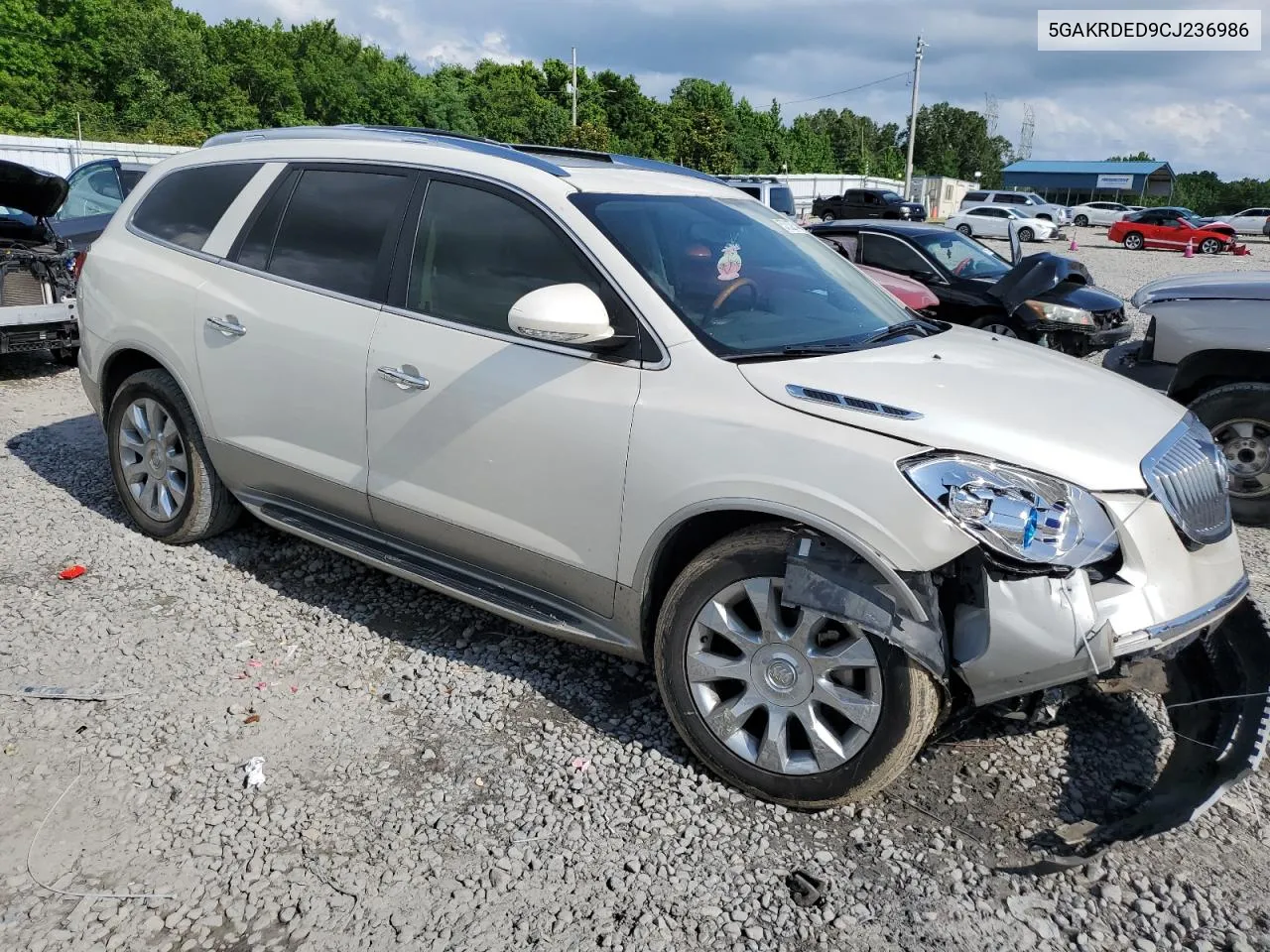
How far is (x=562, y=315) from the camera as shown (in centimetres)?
295

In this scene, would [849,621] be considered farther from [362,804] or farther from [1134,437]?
[362,804]

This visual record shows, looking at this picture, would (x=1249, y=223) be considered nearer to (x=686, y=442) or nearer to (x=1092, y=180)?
(x=1092, y=180)

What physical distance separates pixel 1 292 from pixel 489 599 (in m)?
6.82

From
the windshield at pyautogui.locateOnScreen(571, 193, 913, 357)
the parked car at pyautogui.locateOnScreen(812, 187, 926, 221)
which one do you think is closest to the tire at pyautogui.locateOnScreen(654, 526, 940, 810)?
the windshield at pyautogui.locateOnScreen(571, 193, 913, 357)

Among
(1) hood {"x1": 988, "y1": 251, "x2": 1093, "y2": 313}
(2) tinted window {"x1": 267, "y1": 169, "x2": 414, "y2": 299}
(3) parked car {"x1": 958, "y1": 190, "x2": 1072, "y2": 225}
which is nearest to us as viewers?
(2) tinted window {"x1": 267, "y1": 169, "x2": 414, "y2": 299}

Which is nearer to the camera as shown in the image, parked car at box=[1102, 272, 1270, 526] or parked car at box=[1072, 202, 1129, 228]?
parked car at box=[1102, 272, 1270, 526]

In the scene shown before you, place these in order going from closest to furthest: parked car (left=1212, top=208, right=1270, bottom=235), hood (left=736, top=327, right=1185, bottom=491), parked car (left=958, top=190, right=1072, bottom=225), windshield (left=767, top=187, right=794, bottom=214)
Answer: hood (left=736, top=327, right=1185, bottom=491), windshield (left=767, top=187, right=794, bottom=214), parked car (left=958, top=190, right=1072, bottom=225), parked car (left=1212, top=208, right=1270, bottom=235)

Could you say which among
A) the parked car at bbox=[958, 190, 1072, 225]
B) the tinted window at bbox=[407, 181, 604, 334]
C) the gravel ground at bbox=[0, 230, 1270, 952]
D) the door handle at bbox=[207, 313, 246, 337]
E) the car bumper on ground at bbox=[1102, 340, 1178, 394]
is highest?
the parked car at bbox=[958, 190, 1072, 225]

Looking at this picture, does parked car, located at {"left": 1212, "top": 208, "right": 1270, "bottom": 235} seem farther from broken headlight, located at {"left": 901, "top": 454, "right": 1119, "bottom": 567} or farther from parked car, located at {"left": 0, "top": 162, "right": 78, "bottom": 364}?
broken headlight, located at {"left": 901, "top": 454, "right": 1119, "bottom": 567}

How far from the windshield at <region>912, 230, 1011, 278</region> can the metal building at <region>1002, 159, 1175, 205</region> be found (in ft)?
265

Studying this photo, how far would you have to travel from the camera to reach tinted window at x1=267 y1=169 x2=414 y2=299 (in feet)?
12.3

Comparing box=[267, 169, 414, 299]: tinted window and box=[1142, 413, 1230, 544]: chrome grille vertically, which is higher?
box=[267, 169, 414, 299]: tinted window

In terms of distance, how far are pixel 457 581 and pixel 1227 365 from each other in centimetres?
469

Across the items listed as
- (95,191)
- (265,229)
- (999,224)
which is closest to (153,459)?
(265,229)
